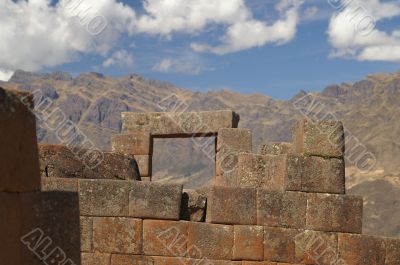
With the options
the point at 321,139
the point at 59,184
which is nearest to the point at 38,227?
the point at 59,184

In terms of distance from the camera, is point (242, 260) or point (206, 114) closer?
point (242, 260)

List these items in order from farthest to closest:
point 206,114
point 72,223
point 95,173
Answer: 1. point 206,114
2. point 95,173
3. point 72,223

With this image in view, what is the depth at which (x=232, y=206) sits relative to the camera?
10.8 metres

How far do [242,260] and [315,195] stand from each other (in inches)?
69.1

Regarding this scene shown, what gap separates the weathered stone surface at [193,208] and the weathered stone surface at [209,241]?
0.37 metres

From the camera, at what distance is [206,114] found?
1491 cm

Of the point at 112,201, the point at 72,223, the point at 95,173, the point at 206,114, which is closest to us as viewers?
the point at 72,223

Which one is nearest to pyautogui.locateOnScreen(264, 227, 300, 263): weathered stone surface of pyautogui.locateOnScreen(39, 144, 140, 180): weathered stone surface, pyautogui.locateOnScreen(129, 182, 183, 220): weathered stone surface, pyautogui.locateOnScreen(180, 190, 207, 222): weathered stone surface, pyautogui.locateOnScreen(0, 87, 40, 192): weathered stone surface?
pyautogui.locateOnScreen(180, 190, 207, 222): weathered stone surface

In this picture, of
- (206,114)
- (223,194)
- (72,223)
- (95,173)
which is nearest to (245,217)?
(223,194)

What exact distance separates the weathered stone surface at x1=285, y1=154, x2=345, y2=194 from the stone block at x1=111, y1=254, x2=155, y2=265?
2834mm

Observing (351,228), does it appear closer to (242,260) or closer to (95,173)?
(242,260)

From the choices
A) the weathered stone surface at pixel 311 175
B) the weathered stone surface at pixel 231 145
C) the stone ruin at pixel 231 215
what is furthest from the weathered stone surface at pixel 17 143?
the weathered stone surface at pixel 231 145

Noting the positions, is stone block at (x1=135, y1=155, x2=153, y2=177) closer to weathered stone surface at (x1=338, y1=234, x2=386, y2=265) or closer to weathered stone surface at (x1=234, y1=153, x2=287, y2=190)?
→ weathered stone surface at (x1=234, y1=153, x2=287, y2=190)

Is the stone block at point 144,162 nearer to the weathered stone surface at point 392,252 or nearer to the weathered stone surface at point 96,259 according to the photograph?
the weathered stone surface at point 96,259
